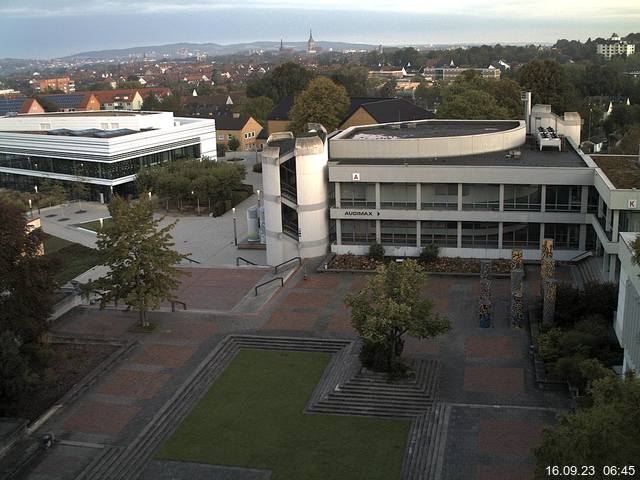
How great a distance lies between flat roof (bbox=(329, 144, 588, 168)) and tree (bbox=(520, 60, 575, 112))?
1447 inches

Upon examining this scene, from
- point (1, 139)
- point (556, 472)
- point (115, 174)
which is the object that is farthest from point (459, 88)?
point (556, 472)

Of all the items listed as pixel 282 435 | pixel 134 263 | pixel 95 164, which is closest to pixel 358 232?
pixel 134 263

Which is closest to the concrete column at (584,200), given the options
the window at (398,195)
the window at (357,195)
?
the window at (398,195)

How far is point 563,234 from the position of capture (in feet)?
125

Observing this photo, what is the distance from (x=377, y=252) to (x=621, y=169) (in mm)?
13237

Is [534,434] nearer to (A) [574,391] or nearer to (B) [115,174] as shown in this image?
(A) [574,391]

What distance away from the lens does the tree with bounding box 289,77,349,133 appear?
7488 centimetres

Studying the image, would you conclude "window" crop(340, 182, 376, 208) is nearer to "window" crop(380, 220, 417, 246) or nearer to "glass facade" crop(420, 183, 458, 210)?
"window" crop(380, 220, 417, 246)

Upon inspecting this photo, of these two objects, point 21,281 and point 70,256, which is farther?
point 70,256

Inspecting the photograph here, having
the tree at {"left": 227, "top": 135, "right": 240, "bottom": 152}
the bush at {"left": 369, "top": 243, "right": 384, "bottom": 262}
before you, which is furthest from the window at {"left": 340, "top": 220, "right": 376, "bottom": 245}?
the tree at {"left": 227, "top": 135, "right": 240, "bottom": 152}

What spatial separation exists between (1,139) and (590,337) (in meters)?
63.8

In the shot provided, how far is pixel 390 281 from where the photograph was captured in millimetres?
25766

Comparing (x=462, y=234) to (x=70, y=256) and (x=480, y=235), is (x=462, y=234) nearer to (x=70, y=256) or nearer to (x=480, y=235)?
(x=480, y=235)

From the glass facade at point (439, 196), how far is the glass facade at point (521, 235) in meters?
3.05
